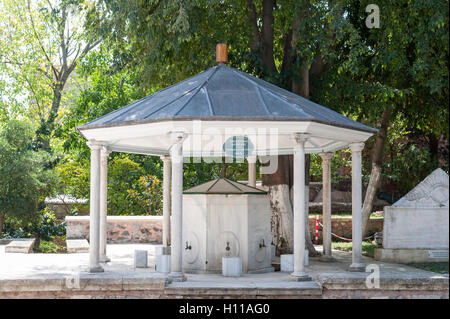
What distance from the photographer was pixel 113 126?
30.1ft

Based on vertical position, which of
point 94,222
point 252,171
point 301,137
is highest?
point 301,137

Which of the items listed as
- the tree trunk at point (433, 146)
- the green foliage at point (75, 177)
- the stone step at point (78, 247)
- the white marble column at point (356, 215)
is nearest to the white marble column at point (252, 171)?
the white marble column at point (356, 215)

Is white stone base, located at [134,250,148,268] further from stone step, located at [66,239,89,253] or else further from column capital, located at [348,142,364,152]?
column capital, located at [348,142,364,152]

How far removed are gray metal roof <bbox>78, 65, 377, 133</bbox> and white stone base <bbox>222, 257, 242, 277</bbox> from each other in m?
2.60

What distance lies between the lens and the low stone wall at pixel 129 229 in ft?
51.5

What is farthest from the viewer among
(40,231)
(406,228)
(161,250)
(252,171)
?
(40,231)

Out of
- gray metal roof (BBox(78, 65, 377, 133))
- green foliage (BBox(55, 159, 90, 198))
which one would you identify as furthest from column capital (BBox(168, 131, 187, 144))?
green foliage (BBox(55, 159, 90, 198))

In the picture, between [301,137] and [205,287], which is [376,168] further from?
[205,287]

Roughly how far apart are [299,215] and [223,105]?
86.0 inches

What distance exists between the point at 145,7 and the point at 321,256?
7.29 meters

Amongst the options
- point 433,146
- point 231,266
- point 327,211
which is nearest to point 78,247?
point 231,266

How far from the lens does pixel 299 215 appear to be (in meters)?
8.72
